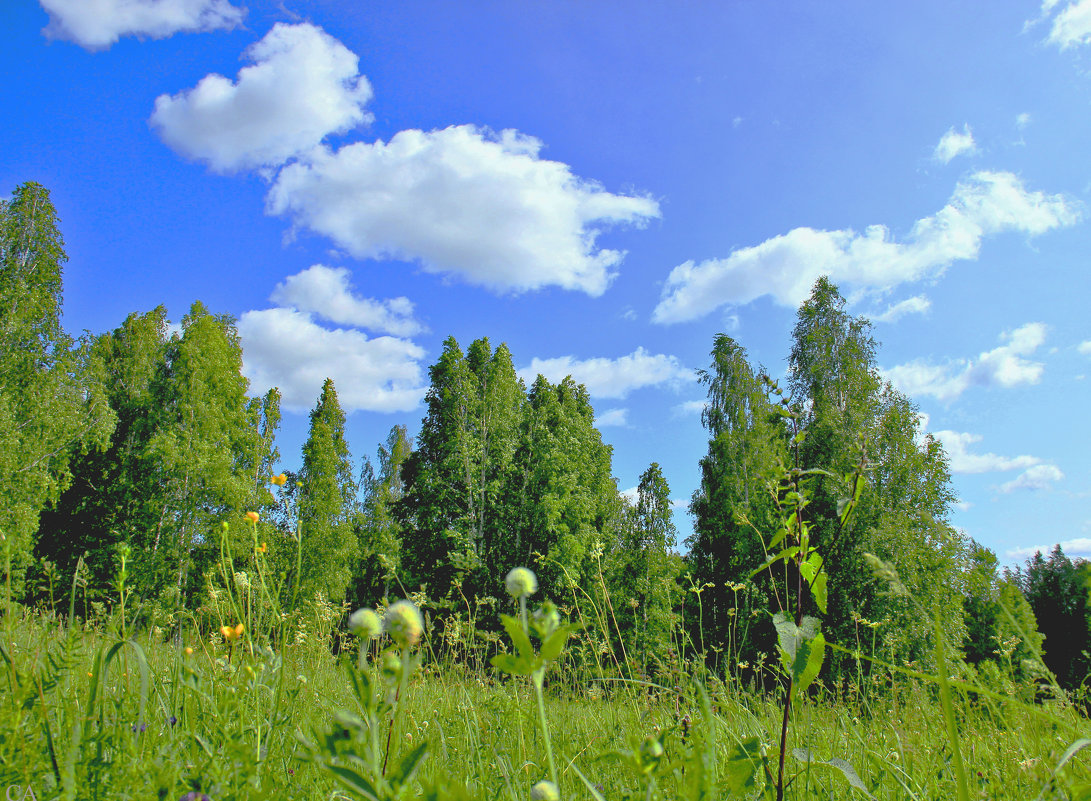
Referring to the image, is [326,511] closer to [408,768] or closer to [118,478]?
[118,478]

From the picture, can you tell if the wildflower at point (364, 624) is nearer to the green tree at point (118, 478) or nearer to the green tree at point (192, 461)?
the green tree at point (192, 461)

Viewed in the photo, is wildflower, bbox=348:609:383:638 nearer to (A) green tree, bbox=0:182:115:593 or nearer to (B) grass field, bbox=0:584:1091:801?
(B) grass field, bbox=0:584:1091:801

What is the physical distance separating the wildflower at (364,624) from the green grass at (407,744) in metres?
0.07

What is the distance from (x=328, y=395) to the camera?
27500 millimetres

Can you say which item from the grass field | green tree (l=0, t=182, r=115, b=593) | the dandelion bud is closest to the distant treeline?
green tree (l=0, t=182, r=115, b=593)

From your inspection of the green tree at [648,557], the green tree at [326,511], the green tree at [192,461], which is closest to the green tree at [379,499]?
the green tree at [326,511]

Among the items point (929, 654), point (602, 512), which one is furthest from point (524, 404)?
point (929, 654)

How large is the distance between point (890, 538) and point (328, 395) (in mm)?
23156

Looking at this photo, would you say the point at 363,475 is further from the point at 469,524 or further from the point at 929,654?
the point at 929,654

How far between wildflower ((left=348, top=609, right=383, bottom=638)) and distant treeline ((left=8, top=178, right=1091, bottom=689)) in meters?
11.8

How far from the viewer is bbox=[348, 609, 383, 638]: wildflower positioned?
72 centimetres

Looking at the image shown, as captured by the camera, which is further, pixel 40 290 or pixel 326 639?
pixel 40 290

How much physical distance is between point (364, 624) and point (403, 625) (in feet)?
0.45

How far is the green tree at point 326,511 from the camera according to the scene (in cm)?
2195
